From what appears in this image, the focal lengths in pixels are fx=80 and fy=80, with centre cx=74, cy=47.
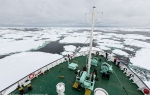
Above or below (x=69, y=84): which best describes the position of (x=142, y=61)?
below

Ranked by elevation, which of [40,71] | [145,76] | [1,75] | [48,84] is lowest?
[145,76]

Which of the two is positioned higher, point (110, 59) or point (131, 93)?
point (110, 59)

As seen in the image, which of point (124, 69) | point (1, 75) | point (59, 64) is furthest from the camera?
point (1, 75)

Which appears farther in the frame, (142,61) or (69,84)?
(142,61)

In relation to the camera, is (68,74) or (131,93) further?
(68,74)

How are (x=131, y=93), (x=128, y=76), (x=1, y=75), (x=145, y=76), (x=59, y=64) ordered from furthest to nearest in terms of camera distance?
(x=145, y=76) → (x=1, y=75) → (x=59, y=64) → (x=128, y=76) → (x=131, y=93)

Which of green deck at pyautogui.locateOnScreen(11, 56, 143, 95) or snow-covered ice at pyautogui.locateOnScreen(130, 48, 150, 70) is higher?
green deck at pyautogui.locateOnScreen(11, 56, 143, 95)

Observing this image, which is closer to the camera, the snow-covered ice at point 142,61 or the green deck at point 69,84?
the green deck at point 69,84

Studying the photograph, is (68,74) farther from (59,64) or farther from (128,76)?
(128,76)

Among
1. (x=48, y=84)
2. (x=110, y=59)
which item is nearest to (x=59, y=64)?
(x=48, y=84)

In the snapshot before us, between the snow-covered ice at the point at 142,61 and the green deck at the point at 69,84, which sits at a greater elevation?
the green deck at the point at 69,84

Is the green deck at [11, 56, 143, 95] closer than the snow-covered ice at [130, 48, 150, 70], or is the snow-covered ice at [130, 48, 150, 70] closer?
the green deck at [11, 56, 143, 95]
